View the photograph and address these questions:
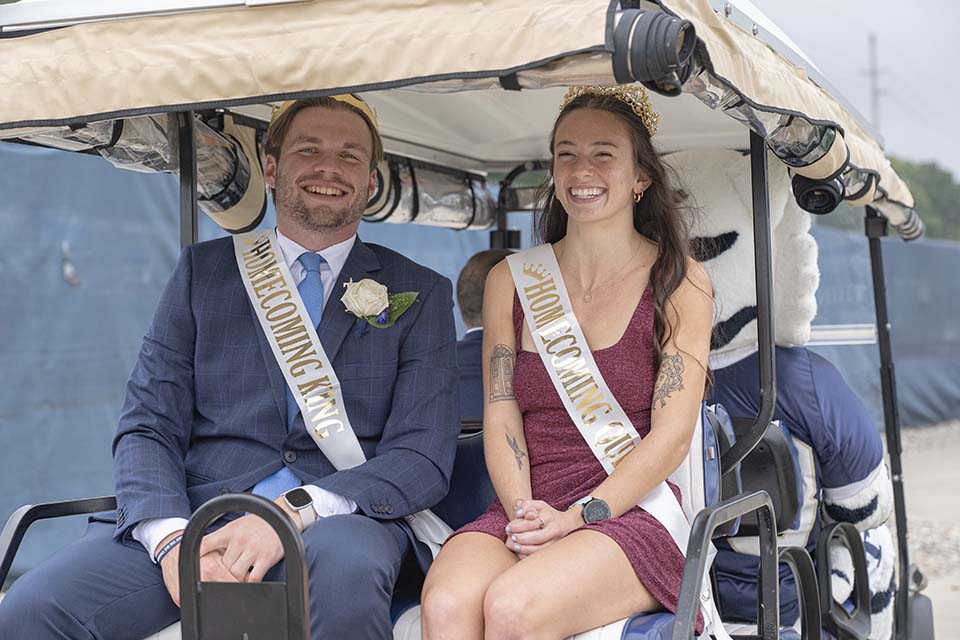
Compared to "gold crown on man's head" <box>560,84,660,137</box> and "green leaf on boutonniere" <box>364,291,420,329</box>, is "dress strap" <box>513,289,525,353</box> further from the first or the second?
"gold crown on man's head" <box>560,84,660,137</box>

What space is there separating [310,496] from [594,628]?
71cm

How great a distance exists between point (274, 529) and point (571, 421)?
3.16ft

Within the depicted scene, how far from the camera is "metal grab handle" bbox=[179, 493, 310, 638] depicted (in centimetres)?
206

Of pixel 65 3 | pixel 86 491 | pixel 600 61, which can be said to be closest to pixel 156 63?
pixel 65 3

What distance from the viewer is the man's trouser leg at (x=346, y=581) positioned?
93.7 inches

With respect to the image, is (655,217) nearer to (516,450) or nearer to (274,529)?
(516,450)

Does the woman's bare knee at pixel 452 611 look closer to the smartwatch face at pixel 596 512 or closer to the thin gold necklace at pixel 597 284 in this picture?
the smartwatch face at pixel 596 512

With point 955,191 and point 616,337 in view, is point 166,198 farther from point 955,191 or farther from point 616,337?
point 955,191

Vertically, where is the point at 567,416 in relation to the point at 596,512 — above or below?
above

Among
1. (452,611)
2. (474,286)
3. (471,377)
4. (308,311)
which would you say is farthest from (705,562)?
(474,286)

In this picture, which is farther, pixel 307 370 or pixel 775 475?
pixel 775 475

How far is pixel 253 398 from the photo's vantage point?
287 cm

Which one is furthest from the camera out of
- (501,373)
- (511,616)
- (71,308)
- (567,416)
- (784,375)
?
(71,308)

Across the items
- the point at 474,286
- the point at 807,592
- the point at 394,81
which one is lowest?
the point at 807,592
